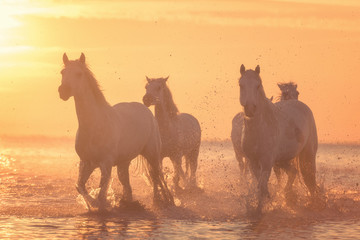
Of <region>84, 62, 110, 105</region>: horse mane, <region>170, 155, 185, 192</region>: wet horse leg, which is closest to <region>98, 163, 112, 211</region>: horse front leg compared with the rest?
<region>84, 62, 110, 105</region>: horse mane

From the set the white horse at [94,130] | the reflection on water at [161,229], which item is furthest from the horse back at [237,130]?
the reflection on water at [161,229]

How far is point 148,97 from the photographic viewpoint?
13.7 metres

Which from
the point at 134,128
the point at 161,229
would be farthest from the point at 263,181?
the point at 134,128

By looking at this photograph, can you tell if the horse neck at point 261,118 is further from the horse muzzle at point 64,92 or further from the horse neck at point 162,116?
the horse neck at point 162,116

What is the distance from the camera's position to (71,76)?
34.2 feet

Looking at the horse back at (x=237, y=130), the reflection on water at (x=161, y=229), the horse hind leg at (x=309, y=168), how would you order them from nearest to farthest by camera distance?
1. the reflection on water at (x=161, y=229)
2. the horse hind leg at (x=309, y=168)
3. the horse back at (x=237, y=130)

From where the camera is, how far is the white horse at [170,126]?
14.0 m

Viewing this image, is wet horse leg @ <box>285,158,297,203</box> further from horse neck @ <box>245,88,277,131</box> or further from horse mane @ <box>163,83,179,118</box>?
horse mane @ <box>163,83,179,118</box>

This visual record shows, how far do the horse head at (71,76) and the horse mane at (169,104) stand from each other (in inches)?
149

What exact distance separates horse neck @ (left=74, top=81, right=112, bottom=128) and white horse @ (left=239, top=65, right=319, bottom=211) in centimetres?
246

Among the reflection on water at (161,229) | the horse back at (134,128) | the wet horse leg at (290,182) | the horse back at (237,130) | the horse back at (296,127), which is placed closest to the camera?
the reflection on water at (161,229)

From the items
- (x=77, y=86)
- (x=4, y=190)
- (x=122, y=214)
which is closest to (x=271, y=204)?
(x=122, y=214)

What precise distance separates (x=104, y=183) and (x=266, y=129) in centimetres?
283

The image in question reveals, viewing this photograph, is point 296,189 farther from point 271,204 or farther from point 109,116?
point 109,116
